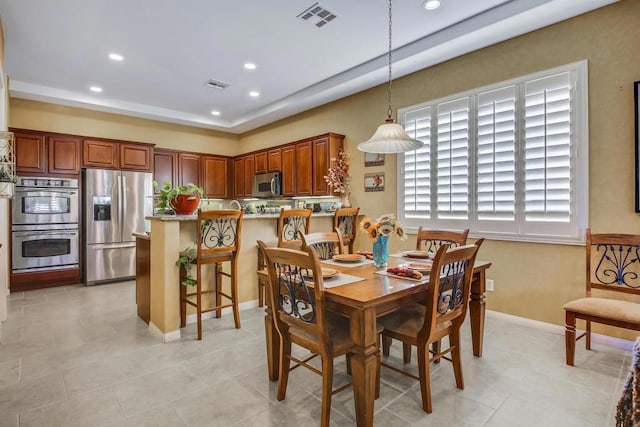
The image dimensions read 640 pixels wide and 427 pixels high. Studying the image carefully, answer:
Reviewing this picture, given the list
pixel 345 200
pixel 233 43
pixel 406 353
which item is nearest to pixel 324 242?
pixel 406 353

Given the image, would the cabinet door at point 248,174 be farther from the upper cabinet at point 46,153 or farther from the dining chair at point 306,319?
the dining chair at point 306,319

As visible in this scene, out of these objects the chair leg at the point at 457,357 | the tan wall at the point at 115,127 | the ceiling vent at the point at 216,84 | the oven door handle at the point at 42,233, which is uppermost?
the ceiling vent at the point at 216,84

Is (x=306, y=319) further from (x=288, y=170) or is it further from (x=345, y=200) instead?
(x=288, y=170)

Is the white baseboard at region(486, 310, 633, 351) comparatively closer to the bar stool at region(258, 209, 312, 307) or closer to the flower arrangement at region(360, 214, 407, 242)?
the flower arrangement at region(360, 214, 407, 242)

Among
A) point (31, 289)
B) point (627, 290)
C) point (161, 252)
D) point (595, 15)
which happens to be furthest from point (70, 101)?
point (627, 290)

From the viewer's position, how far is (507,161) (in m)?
3.34

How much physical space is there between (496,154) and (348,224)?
1.98 metres

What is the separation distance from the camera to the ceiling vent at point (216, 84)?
472cm

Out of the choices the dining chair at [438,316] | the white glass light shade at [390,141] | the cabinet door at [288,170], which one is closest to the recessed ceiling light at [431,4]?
the white glass light shade at [390,141]

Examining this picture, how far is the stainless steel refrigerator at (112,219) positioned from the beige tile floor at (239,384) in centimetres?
196

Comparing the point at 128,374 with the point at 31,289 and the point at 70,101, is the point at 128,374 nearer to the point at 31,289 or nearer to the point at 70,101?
the point at 31,289

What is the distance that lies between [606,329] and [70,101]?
7.28 metres

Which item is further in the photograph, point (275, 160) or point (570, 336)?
point (275, 160)

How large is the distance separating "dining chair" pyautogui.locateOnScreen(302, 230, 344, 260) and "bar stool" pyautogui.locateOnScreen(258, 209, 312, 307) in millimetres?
581
